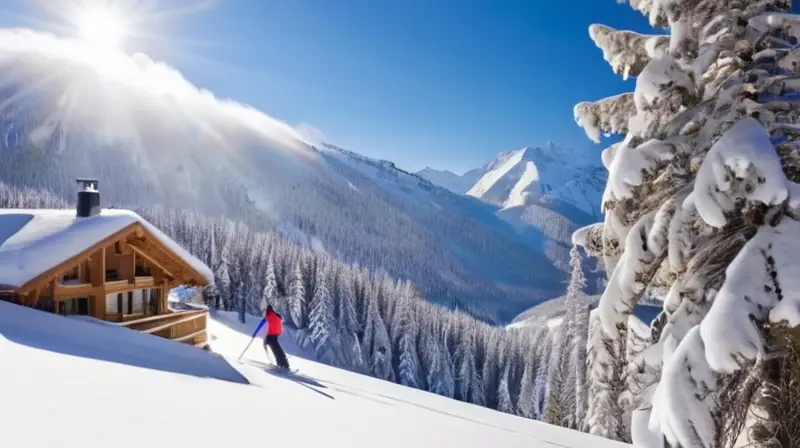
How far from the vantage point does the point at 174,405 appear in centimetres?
552

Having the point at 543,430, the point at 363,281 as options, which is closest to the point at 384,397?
the point at 543,430

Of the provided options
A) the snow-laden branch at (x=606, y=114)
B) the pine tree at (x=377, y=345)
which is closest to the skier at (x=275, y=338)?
the snow-laden branch at (x=606, y=114)

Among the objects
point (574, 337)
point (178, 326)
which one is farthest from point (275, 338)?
point (574, 337)

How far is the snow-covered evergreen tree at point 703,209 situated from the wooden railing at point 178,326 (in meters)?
11.2

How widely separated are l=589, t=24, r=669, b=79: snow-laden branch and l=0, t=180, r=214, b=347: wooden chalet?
1148cm

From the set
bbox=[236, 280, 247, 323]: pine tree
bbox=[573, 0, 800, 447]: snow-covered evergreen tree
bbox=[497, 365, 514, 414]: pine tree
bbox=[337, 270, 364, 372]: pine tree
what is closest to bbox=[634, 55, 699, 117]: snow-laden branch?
bbox=[573, 0, 800, 447]: snow-covered evergreen tree

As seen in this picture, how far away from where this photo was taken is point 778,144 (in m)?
4.55

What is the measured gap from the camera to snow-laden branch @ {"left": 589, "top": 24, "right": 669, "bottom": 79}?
612 centimetres

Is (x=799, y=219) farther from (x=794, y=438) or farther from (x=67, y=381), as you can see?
(x=67, y=381)

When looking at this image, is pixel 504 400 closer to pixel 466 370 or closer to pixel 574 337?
pixel 466 370

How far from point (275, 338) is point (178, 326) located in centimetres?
347

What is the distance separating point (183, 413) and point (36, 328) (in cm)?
464

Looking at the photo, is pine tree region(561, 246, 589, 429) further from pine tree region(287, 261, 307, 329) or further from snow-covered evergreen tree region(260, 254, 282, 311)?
snow-covered evergreen tree region(260, 254, 282, 311)

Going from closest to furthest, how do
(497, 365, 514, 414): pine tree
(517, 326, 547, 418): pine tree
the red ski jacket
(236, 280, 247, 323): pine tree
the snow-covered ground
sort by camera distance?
the snow-covered ground, the red ski jacket, (517, 326, 547, 418): pine tree, (497, 365, 514, 414): pine tree, (236, 280, 247, 323): pine tree
